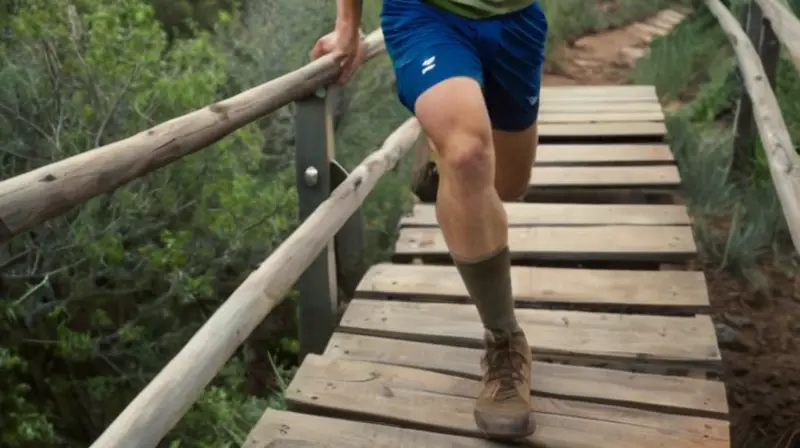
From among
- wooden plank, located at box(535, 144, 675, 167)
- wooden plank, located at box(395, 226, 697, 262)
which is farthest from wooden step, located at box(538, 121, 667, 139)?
wooden plank, located at box(395, 226, 697, 262)

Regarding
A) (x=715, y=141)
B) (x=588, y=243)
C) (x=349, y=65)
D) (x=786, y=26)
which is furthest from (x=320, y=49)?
(x=715, y=141)

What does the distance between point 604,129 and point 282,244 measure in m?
3.39

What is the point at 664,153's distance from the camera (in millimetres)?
4930

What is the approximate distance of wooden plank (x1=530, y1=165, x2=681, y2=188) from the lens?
448 cm

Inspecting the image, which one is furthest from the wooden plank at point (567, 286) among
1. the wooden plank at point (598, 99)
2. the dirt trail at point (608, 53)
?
the dirt trail at point (608, 53)

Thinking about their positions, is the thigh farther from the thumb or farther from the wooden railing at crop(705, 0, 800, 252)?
the wooden railing at crop(705, 0, 800, 252)

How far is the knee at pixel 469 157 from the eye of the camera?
2.00m

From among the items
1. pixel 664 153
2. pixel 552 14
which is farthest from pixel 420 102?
pixel 552 14

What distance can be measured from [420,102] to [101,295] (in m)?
1.82

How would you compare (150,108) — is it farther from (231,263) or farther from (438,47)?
(438,47)

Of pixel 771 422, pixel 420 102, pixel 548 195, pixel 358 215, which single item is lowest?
pixel 771 422

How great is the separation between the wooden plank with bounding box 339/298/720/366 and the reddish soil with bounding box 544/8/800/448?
2.64 feet

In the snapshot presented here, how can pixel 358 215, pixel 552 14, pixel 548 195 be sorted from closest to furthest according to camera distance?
1. pixel 358 215
2. pixel 548 195
3. pixel 552 14

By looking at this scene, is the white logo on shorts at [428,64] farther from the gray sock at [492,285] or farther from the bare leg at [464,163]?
the gray sock at [492,285]
